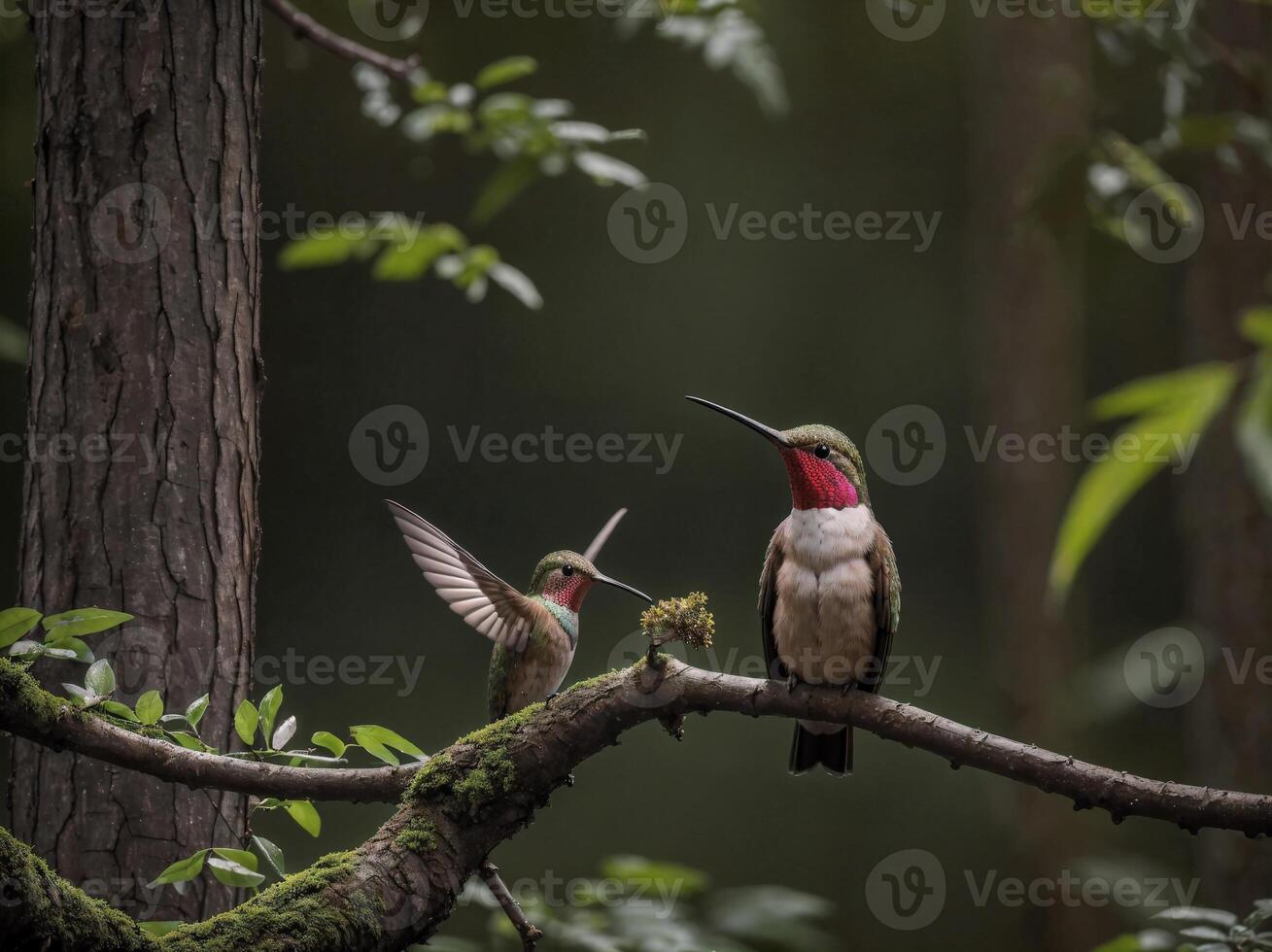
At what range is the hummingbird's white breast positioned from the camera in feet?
5.92

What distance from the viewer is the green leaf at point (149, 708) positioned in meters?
1.46

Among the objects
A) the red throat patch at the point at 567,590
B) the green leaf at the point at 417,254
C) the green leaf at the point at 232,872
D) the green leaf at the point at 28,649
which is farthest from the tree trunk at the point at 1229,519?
the green leaf at the point at 28,649

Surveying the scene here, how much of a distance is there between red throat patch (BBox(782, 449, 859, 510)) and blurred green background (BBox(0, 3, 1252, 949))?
299cm

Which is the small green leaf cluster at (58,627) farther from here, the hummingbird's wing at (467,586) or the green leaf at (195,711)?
the hummingbird's wing at (467,586)

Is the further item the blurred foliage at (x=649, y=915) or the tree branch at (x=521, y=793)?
the blurred foliage at (x=649, y=915)

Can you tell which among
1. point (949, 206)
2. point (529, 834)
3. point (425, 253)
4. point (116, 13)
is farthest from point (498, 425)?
point (116, 13)

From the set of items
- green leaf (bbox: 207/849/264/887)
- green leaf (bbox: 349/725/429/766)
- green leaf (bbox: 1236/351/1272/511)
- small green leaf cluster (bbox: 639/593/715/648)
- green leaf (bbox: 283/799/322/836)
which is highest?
green leaf (bbox: 1236/351/1272/511)

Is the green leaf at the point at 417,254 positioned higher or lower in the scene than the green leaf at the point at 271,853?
higher

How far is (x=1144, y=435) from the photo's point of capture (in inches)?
28.9

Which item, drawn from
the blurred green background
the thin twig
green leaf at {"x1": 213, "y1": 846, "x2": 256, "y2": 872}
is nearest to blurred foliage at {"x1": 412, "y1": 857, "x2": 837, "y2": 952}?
the thin twig

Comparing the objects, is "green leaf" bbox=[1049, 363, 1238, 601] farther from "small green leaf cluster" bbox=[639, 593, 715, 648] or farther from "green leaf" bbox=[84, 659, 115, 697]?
"green leaf" bbox=[84, 659, 115, 697]

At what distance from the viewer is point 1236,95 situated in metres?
3.18

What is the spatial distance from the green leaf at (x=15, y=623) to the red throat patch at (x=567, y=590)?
953 millimetres

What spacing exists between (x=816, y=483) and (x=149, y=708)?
105 centimetres
